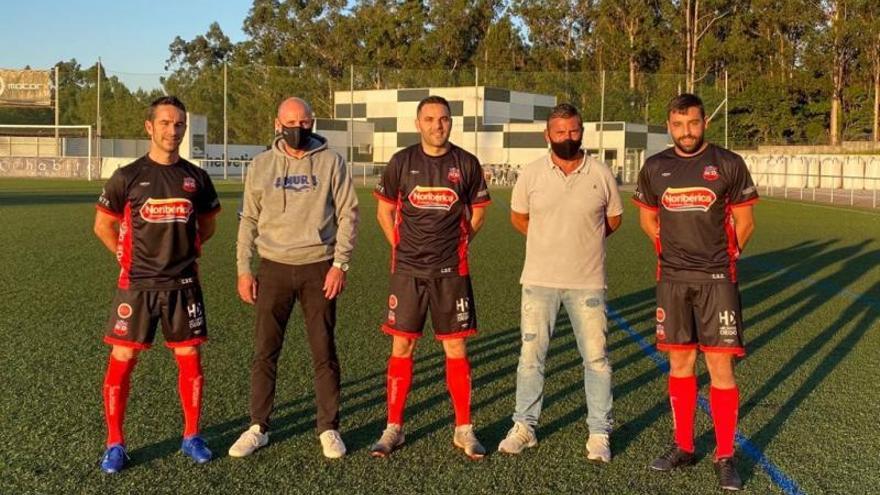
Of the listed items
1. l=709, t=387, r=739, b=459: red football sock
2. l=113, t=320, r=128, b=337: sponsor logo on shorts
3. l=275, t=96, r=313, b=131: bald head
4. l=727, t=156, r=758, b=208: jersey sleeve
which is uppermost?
l=275, t=96, r=313, b=131: bald head

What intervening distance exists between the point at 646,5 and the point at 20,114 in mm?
50431

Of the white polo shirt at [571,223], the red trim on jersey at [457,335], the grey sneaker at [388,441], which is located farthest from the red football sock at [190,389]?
the white polo shirt at [571,223]

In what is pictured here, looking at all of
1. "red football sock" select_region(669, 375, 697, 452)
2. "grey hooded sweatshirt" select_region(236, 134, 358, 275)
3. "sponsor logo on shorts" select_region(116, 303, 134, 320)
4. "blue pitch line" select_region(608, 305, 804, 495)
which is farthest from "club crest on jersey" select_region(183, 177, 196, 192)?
"blue pitch line" select_region(608, 305, 804, 495)

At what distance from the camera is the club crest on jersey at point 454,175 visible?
14.5 feet

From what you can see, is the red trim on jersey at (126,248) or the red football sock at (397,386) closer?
the red trim on jersey at (126,248)

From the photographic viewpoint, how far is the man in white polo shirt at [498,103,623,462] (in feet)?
14.5

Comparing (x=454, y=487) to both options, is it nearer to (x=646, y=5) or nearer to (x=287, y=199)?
(x=287, y=199)

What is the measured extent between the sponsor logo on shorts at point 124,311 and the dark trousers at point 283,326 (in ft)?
2.09

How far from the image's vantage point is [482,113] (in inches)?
1906

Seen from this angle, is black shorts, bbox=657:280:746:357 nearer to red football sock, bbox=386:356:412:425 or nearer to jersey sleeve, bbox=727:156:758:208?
jersey sleeve, bbox=727:156:758:208

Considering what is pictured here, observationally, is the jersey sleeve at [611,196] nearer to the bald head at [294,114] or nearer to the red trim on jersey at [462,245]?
the red trim on jersey at [462,245]

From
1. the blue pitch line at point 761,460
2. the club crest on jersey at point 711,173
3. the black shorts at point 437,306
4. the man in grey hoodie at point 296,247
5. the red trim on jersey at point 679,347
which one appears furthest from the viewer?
the black shorts at point 437,306

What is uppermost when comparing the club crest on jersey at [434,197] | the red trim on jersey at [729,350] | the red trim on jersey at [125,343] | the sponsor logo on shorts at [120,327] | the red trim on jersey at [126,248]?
the club crest on jersey at [434,197]

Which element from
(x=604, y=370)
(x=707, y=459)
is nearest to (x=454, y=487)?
(x=604, y=370)
